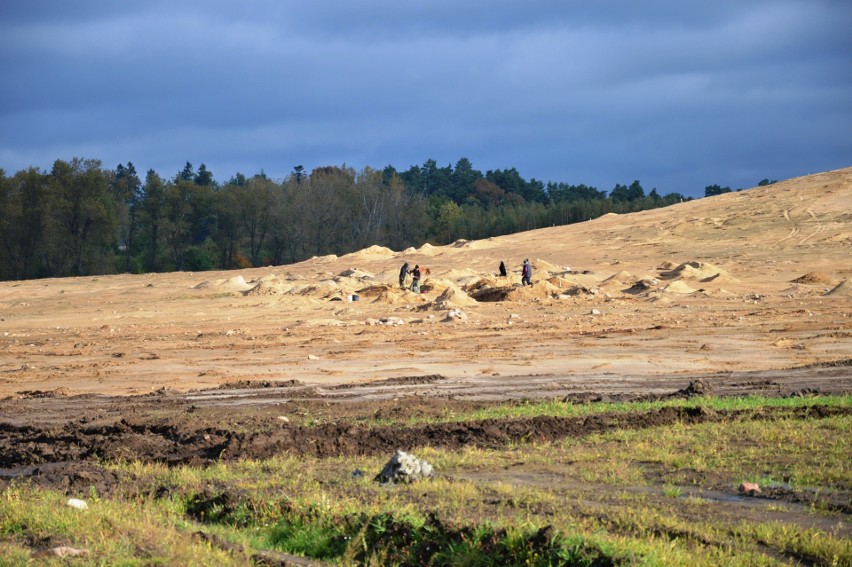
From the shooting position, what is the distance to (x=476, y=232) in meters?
81.9

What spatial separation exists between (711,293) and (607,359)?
15.9 meters

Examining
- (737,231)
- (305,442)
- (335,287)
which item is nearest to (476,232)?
(737,231)

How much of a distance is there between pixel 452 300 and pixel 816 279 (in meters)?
15.0

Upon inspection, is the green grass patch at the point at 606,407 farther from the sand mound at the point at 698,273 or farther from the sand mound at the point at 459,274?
the sand mound at the point at 459,274

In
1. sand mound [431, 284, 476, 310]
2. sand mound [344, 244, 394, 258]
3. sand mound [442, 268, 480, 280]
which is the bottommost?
sand mound [431, 284, 476, 310]

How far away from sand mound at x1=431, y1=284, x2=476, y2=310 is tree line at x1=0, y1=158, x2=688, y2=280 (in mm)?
47124

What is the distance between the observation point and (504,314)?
3066 cm

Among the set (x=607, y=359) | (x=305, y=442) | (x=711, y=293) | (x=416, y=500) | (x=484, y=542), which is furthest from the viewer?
(x=711, y=293)

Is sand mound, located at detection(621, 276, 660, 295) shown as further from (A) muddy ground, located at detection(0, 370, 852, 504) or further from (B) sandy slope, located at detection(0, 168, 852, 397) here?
(A) muddy ground, located at detection(0, 370, 852, 504)

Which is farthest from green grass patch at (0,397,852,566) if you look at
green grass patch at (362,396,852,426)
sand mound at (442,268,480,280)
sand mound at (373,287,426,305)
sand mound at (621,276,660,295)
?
sand mound at (442,268,480,280)

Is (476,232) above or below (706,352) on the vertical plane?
above

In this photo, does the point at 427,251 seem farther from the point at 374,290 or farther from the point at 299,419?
the point at 299,419

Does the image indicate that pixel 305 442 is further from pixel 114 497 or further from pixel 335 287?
pixel 335 287

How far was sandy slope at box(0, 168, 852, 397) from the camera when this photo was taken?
19.5 metres
